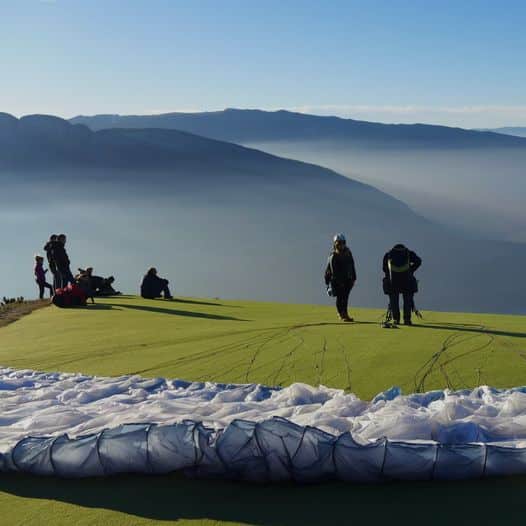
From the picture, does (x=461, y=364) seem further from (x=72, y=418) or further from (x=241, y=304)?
(x=241, y=304)

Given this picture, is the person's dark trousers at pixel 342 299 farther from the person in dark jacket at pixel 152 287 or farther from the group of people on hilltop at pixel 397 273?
the person in dark jacket at pixel 152 287

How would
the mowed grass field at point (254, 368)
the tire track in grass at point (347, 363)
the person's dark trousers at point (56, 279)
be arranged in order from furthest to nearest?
the person's dark trousers at point (56, 279), the tire track in grass at point (347, 363), the mowed grass field at point (254, 368)

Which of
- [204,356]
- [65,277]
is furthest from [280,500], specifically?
[65,277]

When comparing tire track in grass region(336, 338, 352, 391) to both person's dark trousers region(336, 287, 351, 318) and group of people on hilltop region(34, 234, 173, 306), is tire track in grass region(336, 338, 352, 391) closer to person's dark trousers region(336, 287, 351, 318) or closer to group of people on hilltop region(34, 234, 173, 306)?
person's dark trousers region(336, 287, 351, 318)

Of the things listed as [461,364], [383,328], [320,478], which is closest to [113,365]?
[383,328]

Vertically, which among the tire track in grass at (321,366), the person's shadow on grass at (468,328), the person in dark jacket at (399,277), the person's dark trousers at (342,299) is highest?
the person in dark jacket at (399,277)

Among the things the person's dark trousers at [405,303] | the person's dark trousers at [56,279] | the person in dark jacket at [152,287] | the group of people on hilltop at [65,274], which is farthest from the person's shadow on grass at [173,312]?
the person's dark trousers at [405,303]
